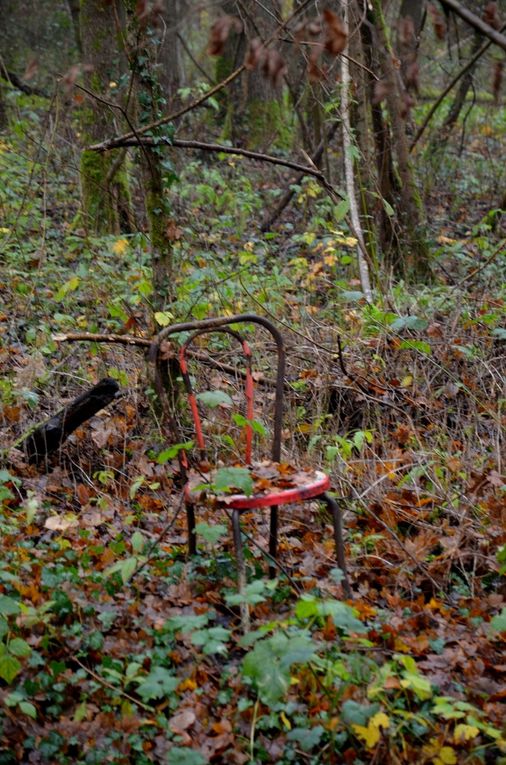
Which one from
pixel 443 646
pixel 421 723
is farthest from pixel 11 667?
pixel 443 646

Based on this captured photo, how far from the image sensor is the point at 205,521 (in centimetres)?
461

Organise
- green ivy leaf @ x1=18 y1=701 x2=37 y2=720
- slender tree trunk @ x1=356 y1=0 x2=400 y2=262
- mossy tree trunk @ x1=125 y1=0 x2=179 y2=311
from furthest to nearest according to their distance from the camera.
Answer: slender tree trunk @ x1=356 y1=0 x2=400 y2=262
mossy tree trunk @ x1=125 y1=0 x2=179 y2=311
green ivy leaf @ x1=18 y1=701 x2=37 y2=720

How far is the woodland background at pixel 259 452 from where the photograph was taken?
3.08 m

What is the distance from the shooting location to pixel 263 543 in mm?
4484

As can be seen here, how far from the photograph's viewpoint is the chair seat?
3594 millimetres

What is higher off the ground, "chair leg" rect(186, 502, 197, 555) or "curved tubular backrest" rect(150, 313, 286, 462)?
"curved tubular backrest" rect(150, 313, 286, 462)

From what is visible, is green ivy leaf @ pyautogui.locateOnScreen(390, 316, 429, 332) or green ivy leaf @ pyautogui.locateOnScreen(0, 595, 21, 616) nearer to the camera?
green ivy leaf @ pyautogui.locateOnScreen(0, 595, 21, 616)

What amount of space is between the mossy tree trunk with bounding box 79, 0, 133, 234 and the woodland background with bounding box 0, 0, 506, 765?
39 millimetres

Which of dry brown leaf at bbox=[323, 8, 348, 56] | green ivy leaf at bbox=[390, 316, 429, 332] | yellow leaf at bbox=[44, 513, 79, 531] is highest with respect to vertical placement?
dry brown leaf at bbox=[323, 8, 348, 56]

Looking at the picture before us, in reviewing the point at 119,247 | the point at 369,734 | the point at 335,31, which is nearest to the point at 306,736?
the point at 369,734

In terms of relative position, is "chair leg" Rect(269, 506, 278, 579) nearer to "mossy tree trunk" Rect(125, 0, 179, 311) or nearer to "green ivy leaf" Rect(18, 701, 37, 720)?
"green ivy leaf" Rect(18, 701, 37, 720)

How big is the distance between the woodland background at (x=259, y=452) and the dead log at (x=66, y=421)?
67mm

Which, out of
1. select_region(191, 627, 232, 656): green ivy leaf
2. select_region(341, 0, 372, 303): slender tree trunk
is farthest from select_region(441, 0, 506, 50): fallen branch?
select_region(341, 0, 372, 303): slender tree trunk

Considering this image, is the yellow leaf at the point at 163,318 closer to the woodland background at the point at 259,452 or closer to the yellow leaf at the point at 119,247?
the woodland background at the point at 259,452
